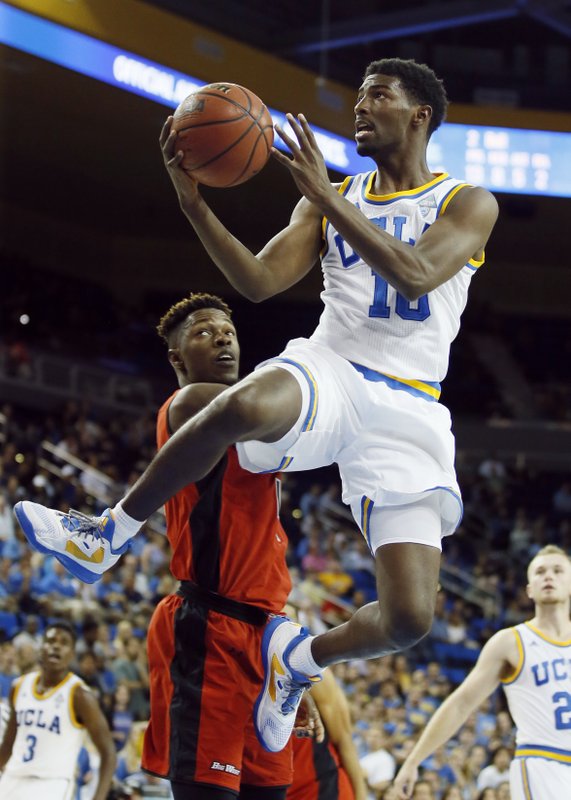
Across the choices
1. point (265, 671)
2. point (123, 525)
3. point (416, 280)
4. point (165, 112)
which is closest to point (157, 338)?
point (165, 112)

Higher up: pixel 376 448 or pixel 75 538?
pixel 376 448

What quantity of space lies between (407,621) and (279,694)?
55 cm

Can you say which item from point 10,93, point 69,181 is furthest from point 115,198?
point 10,93

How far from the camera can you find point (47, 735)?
6406mm

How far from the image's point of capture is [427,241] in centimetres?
374

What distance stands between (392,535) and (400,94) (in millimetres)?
1509

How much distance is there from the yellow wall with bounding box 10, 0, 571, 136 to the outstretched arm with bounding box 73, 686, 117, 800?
7670 mm

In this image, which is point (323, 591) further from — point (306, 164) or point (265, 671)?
point (306, 164)

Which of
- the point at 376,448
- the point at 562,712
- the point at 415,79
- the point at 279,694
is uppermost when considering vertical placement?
the point at 415,79

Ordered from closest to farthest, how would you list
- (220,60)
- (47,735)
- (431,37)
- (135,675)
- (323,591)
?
(47,735) → (135,675) → (323,591) → (220,60) → (431,37)

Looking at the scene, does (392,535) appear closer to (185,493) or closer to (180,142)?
(185,493)

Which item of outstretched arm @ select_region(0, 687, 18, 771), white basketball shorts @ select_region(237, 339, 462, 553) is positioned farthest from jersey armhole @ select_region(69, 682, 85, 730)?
white basketball shorts @ select_region(237, 339, 462, 553)

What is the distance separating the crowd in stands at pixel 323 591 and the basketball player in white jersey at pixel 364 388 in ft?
13.8

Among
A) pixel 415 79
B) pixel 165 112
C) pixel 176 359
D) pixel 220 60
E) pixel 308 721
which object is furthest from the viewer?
pixel 165 112
